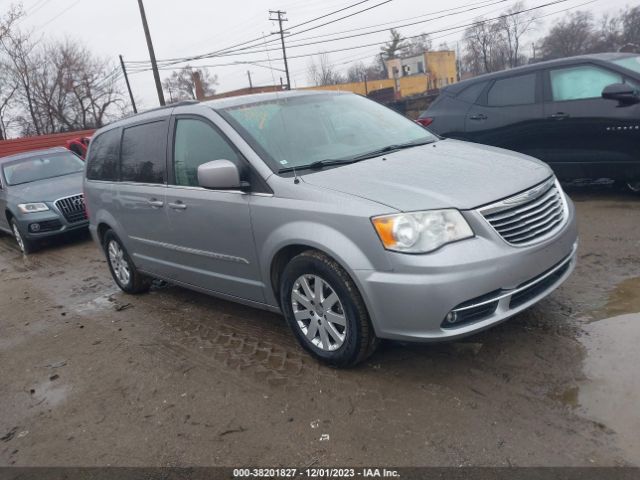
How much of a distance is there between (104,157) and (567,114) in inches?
212

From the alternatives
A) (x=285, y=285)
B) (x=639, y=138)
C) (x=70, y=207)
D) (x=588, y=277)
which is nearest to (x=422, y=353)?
(x=285, y=285)

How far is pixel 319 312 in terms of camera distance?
3189 millimetres

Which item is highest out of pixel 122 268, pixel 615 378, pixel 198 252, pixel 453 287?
pixel 198 252

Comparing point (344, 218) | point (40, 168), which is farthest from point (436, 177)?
point (40, 168)

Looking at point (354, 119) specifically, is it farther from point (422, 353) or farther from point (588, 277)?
point (588, 277)

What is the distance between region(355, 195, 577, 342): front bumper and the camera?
105 inches

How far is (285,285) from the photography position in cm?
330

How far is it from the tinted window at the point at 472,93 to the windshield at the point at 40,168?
705cm

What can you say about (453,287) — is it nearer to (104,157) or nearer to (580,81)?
(104,157)

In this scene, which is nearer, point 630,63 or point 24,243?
point 630,63

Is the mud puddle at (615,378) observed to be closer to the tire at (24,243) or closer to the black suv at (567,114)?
the black suv at (567,114)

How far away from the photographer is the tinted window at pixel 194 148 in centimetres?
364

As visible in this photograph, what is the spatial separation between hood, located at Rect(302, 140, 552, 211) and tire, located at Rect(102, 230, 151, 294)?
113 inches

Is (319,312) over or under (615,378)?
over
